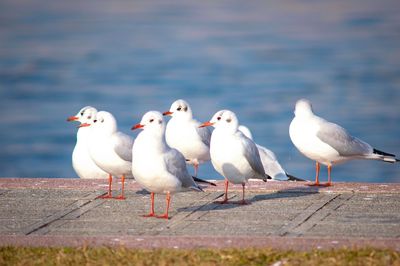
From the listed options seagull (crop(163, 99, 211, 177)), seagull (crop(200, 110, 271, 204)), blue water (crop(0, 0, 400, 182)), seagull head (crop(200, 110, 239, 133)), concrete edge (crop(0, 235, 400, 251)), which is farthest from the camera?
blue water (crop(0, 0, 400, 182))

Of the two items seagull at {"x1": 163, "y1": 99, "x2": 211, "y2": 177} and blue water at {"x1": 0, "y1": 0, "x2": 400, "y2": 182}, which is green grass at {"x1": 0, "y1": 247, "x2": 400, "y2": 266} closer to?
seagull at {"x1": 163, "y1": 99, "x2": 211, "y2": 177}

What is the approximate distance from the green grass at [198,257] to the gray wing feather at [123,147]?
261 centimetres

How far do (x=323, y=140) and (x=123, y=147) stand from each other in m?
2.19

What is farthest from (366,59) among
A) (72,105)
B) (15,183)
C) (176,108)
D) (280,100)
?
(15,183)

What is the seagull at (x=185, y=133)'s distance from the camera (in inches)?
585

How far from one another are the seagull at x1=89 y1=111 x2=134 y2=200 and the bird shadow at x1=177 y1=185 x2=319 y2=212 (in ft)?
3.21

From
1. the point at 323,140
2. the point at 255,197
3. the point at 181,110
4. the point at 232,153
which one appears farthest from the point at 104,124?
the point at 181,110

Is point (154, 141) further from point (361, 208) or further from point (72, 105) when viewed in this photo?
point (72, 105)

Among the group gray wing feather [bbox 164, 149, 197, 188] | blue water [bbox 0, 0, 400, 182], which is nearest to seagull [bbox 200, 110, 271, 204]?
gray wing feather [bbox 164, 149, 197, 188]

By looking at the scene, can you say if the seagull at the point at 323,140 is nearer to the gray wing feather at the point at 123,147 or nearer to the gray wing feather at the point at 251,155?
the gray wing feather at the point at 251,155

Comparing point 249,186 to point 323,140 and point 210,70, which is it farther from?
point 210,70

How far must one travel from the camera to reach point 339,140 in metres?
13.3

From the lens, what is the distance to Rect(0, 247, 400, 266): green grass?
9367 millimetres

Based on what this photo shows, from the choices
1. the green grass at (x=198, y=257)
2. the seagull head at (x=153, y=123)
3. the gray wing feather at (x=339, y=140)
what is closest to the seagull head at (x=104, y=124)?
the seagull head at (x=153, y=123)
